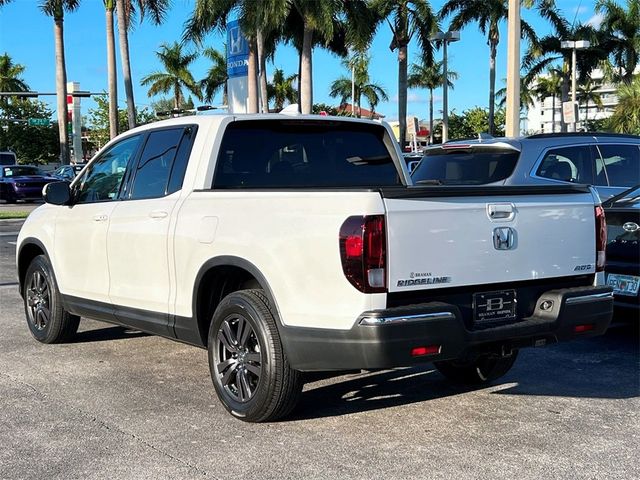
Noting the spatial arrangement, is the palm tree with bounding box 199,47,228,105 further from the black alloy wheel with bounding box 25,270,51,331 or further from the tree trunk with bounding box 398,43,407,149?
the black alloy wheel with bounding box 25,270,51,331

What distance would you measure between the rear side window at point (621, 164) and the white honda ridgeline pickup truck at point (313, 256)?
3501 mm

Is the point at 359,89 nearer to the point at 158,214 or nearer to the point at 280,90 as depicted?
the point at 280,90

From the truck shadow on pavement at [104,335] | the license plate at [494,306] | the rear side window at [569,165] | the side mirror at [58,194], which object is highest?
the rear side window at [569,165]

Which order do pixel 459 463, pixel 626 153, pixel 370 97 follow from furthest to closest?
pixel 370 97
pixel 626 153
pixel 459 463

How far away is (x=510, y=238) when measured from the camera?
175 inches

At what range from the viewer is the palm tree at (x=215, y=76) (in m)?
55.4

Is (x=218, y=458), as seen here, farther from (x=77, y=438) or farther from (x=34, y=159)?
(x=34, y=159)

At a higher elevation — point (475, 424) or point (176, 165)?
point (176, 165)

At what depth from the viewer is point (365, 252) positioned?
13.0ft

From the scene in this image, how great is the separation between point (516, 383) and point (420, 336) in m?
1.97

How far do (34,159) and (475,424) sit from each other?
6684 centimetres

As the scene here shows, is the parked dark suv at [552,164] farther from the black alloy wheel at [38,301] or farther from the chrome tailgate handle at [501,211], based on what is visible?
the black alloy wheel at [38,301]

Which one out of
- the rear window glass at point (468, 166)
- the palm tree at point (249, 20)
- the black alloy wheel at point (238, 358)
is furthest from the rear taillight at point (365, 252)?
the palm tree at point (249, 20)

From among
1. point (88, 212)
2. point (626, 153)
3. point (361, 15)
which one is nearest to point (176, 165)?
point (88, 212)
